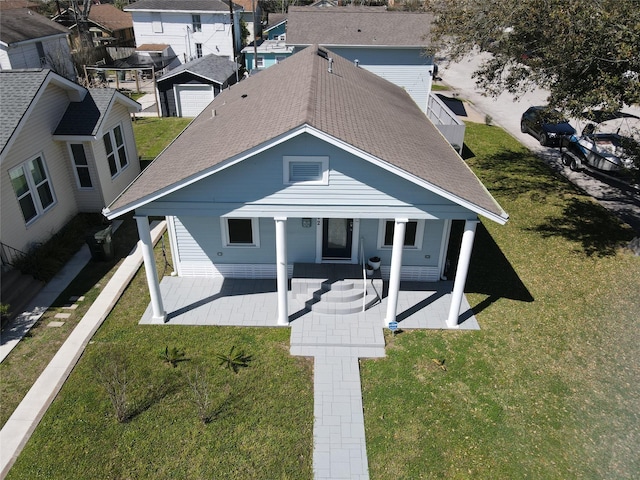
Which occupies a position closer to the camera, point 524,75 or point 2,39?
point 524,75

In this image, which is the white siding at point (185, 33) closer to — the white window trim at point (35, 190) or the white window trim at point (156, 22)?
the white window trim at point (156, 22)

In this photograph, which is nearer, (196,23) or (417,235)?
(417,235)

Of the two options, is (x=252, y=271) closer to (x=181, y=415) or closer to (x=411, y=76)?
(x=181, y=415)

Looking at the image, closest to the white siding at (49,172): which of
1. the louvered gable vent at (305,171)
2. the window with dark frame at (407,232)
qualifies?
the louvered gable vent at (305,171)

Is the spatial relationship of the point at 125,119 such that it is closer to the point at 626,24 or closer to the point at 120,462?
the point at 120,462

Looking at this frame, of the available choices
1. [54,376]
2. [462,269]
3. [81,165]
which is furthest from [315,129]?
[81,165]

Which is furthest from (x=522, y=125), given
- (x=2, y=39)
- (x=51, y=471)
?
(x=2, y=39)
